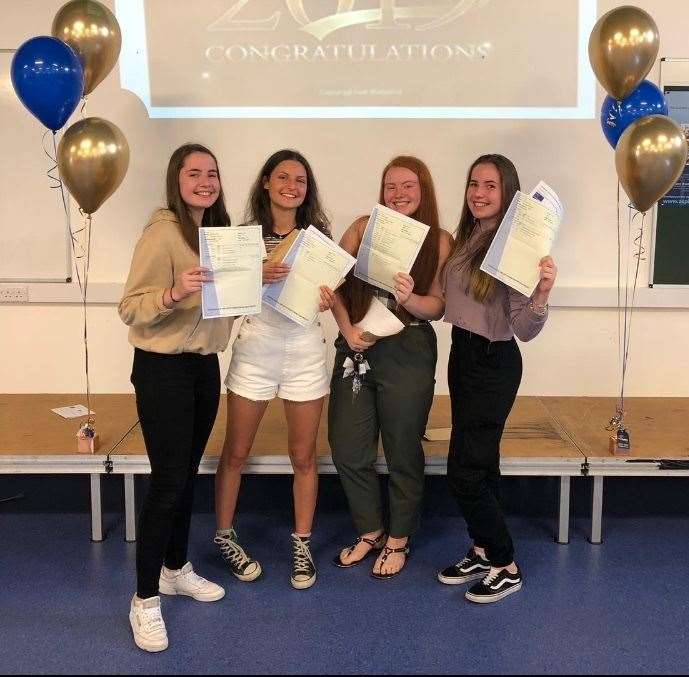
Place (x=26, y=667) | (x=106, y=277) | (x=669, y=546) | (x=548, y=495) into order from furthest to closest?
(x=106, y=277) → (x=548, y=495) → (x=669, y=546) → (x=26, y=667)

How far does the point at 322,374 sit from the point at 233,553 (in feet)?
2.60

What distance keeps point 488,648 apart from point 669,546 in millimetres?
1183

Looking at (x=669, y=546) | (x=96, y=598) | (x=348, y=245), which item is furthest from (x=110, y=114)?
(x=669, y=546)

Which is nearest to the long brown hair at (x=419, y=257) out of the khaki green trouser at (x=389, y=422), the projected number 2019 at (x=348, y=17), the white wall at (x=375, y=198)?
the khaki green trouser at (x=389, y=422)

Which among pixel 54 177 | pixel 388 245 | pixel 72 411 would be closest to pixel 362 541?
pixel 388 245

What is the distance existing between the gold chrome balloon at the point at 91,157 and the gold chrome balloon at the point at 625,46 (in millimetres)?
1876

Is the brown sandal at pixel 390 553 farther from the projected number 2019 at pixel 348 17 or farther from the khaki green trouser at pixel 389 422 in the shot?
the projected number 2019 at pixel 348 17

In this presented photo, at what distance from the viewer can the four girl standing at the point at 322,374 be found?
7.68 feet

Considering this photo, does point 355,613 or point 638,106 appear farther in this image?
point 638,106

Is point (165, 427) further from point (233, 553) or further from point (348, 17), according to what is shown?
point (348, 17)

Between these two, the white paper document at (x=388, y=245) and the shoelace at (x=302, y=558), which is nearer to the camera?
the white paper document at (x=388, y=245)

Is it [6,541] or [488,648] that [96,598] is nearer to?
[6,541]

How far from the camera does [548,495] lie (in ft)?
12.0

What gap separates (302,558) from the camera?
2.84 metres
